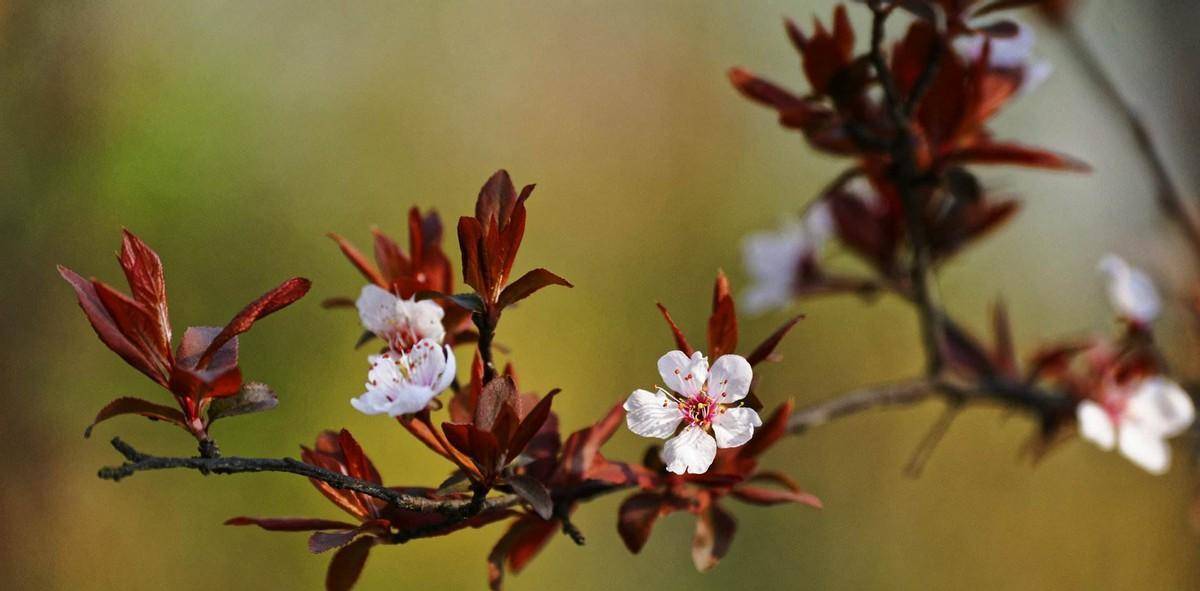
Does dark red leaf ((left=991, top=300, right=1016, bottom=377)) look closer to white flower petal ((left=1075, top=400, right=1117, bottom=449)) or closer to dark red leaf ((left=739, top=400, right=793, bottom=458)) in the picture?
white flower petal ((left=1075, top=400, right=1117, bottom=449))

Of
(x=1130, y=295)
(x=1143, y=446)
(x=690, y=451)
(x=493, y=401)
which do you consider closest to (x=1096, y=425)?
(x=1143, y=446)

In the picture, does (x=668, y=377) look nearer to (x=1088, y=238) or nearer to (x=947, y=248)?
(x=947, y=248)

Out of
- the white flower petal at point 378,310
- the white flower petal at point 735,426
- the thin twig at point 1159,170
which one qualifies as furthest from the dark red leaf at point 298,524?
the thin twig at point 1159,170

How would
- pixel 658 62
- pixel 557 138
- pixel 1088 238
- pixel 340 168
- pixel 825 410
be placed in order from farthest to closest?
1. pixel 658 62
2. pixel 557 138
3. pixel 1088 238
4. pixel 340 168
5. pixel 825 410

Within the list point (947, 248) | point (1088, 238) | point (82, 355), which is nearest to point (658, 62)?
point (1088, 238)

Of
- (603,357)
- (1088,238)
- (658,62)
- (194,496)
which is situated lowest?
(1088,238)

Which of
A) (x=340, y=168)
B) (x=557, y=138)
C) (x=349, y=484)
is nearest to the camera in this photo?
(x=349, y=484)
